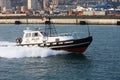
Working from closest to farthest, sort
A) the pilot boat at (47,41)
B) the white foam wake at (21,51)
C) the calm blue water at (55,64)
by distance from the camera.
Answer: the calm blue water at (55,64) < the white foam wake at (21,51) < the pilot boat at (47,41)

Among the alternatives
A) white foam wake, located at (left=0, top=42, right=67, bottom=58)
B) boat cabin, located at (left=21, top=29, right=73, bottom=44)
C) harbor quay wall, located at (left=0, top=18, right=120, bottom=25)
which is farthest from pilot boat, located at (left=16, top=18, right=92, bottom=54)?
harbor quay wall, located at (left=0, top=18, right=120, bottom=25)

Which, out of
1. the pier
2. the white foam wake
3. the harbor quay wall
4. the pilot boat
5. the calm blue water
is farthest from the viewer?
the pier

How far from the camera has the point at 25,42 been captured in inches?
2061

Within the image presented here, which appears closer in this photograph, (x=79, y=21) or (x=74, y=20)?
(x=79, y=21)

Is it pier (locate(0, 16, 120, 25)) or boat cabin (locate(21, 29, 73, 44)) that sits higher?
boat cabin (locate(21, 29, 73, 44))

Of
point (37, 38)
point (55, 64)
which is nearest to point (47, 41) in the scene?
point (37, 38)

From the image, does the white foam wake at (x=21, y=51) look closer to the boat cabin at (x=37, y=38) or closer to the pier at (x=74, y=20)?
the boat cabin at (x=37, y=38)

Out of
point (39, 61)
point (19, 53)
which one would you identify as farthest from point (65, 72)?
point (19, 53)

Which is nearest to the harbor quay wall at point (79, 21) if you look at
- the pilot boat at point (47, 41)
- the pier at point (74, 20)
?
the pier at point (74, 20)

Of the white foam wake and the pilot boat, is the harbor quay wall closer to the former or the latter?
the pilot boat

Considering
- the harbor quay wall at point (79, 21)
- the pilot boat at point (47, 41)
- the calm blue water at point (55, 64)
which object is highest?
the pilot boat at point (47, 41)

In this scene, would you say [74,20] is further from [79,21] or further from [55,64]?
[55,64]

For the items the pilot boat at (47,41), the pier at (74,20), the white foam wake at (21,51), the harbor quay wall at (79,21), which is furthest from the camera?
the pier at (74,20)

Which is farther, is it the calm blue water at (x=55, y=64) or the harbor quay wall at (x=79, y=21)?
the harbor quay wall at (x=79, y=21)
